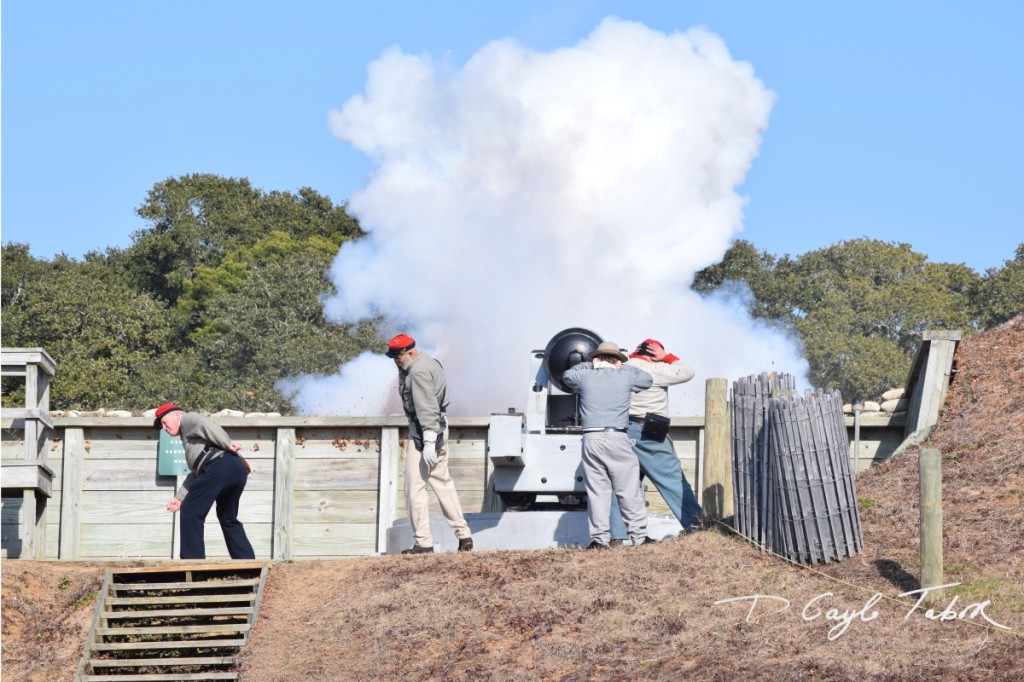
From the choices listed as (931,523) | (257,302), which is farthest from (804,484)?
(257,302)

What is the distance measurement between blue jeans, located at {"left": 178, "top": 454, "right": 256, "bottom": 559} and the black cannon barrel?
345 centimetres

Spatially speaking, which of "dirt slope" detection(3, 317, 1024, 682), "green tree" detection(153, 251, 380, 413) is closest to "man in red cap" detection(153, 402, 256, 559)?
"dirt slope" detection(3, 317, 1024, 682)

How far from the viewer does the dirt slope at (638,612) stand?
9484mm

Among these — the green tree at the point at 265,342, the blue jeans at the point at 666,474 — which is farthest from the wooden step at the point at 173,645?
the green tree at the point at 265,342

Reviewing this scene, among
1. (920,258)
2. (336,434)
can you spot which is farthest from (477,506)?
(920,258)

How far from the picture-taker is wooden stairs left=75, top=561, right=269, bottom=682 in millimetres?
11008

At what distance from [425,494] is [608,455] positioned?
167 centimetres

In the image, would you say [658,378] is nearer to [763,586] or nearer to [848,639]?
[763,586]

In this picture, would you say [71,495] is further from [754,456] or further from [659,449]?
[754,456]

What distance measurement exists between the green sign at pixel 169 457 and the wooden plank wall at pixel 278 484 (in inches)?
4.1

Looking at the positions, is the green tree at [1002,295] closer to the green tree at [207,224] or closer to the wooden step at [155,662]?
the green tree at [207,224]

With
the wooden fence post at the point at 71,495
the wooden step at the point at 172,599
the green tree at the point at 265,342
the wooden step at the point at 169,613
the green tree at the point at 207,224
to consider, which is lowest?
the wooden step at the point at 169,613

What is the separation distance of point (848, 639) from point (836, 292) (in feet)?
105

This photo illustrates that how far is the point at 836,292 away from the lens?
40844 mm
